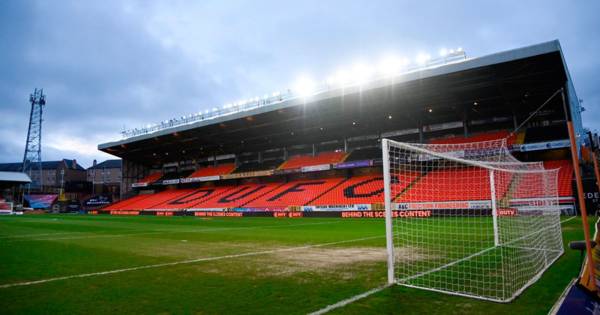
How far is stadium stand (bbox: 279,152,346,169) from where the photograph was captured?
34.2 meters

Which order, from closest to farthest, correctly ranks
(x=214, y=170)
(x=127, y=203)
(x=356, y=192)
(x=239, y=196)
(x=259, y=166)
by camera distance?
(x=356, y=192), (x=239, y=196), (x=259, y=166), (x=214, y=170), (x=127, y=203)

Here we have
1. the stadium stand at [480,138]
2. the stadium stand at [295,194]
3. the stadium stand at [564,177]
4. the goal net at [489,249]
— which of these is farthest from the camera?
the stadium stand at [295,194]

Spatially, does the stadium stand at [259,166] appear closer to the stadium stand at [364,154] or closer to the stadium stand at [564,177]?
the stadium stand at [364,154]

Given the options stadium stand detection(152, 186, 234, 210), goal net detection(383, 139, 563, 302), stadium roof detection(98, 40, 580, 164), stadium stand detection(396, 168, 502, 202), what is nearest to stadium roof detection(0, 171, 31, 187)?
stadium roof detection(98, 40, 580, 164)

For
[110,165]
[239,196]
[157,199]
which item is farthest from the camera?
[110,165]

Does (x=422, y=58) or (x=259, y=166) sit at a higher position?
(x=422, y=58)

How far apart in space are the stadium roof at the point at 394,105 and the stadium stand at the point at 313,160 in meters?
1.94

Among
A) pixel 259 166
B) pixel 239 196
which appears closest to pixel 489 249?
pixel 239 196

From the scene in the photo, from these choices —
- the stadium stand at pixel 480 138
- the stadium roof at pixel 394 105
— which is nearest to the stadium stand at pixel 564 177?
the stadium stand at pixel 480 138

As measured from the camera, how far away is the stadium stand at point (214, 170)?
140ft

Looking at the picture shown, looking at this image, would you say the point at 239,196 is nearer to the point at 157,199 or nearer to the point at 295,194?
the point at 295,194

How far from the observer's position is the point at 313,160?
1416 inches

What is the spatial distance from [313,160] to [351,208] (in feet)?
34.9

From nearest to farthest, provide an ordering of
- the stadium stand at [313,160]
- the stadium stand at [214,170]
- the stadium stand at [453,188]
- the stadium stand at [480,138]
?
the stadium stand at [453,188] → the stadium stand at [480,138] → the stadium stand at [313,160] → the stadium stand at [214,170]
